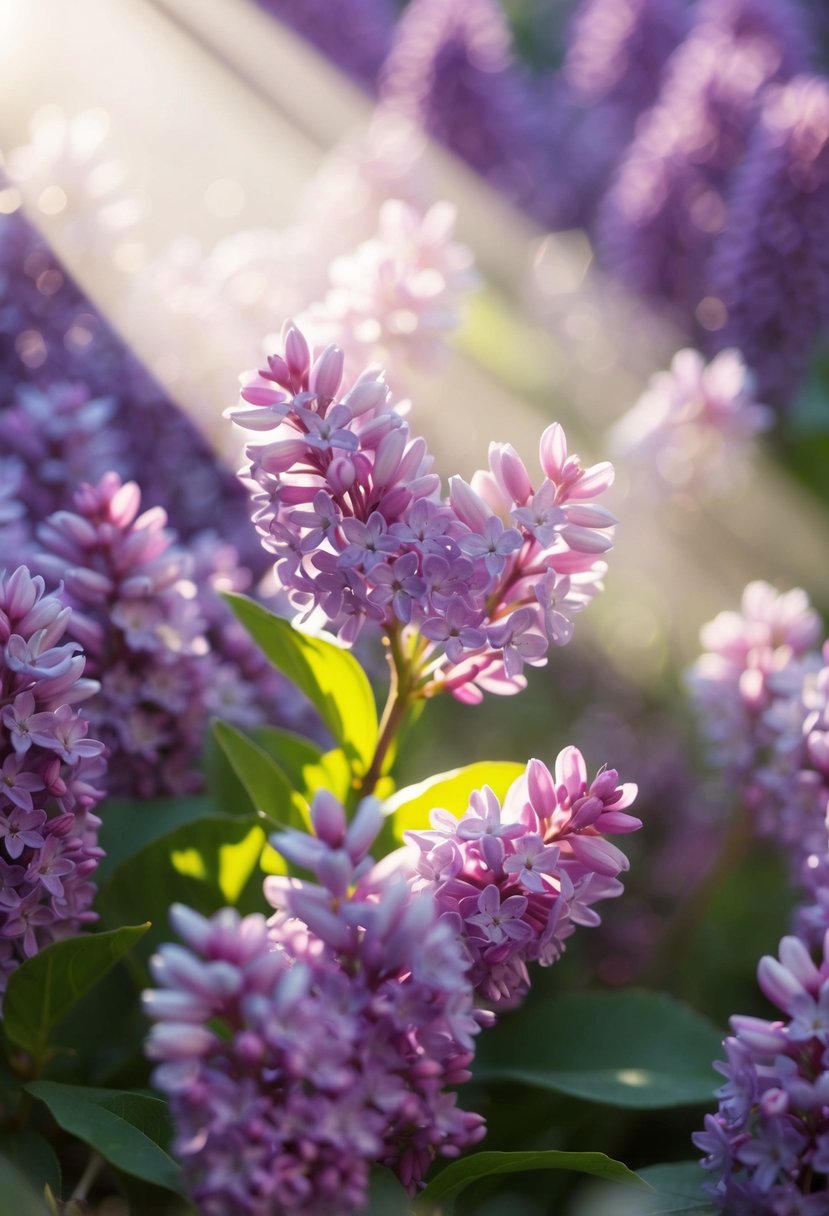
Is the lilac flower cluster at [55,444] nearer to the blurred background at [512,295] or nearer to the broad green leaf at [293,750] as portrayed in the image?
the blurred background at [512,295]

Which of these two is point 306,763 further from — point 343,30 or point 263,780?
point 343,30

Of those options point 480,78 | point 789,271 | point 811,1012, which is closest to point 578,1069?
point 811,1012

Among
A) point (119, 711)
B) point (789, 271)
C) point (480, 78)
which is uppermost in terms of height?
point (789, 271)

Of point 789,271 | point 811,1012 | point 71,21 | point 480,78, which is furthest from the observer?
point 480,78

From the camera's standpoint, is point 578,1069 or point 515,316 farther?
point 515,316

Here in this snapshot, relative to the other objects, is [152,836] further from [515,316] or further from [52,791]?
[515,316]
